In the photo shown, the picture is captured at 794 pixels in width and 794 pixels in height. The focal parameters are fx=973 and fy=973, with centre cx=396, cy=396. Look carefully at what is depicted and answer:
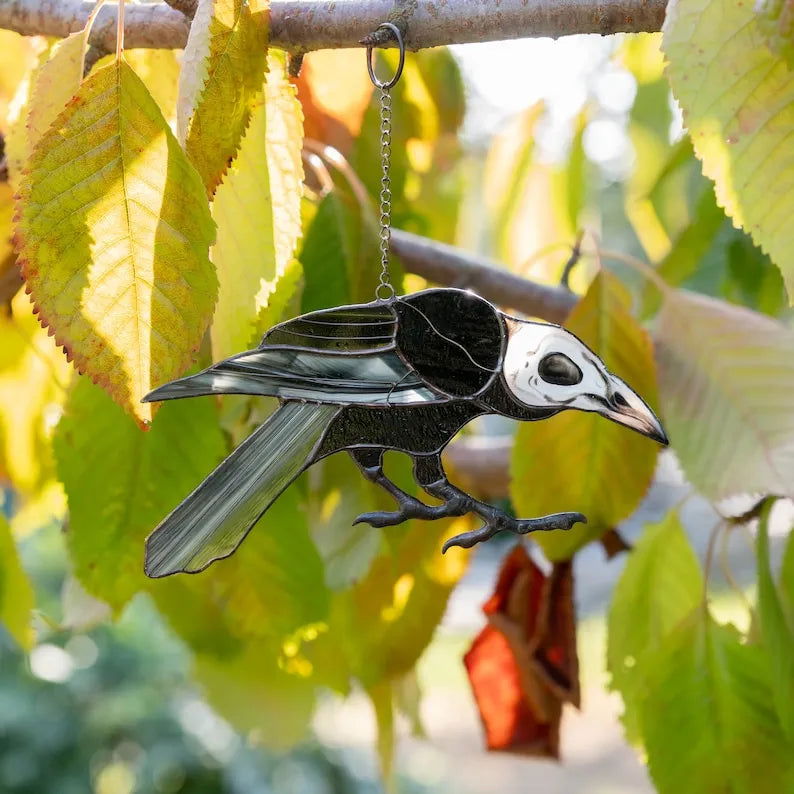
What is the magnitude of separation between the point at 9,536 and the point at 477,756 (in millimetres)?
2791

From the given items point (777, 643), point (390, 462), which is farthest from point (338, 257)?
point (777, 643)

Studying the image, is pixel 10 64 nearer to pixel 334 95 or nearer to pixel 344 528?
pixel 334 95

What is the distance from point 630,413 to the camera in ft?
1.43

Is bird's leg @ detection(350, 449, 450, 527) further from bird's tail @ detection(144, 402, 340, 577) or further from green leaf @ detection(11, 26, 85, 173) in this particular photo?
green leaf @ detection(11, 26, 85, 173)

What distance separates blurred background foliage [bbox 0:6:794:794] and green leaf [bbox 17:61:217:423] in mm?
12

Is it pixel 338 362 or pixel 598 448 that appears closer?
pixel 338 362

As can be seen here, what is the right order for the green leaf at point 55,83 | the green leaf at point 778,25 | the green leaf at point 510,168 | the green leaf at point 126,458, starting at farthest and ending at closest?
the green leaf at point 510,168 → the green leaf at point 126,458 → the green leaf at point 55,83 → the green leaf at point 778,25

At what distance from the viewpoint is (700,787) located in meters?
0.57

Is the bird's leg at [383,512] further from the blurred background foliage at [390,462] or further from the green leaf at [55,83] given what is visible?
the green leaf at [55,83]

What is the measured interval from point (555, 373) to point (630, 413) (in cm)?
4

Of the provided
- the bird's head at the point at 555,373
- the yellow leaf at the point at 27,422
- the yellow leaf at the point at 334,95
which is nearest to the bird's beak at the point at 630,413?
the bird's head at the point at 555,373

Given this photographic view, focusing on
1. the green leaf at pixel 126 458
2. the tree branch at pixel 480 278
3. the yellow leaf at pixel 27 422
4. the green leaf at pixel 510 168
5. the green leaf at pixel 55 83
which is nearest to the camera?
the green leaf at pixel 55 83

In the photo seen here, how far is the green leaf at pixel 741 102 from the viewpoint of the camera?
377mm

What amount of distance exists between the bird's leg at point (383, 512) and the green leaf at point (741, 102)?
18 centimetres
